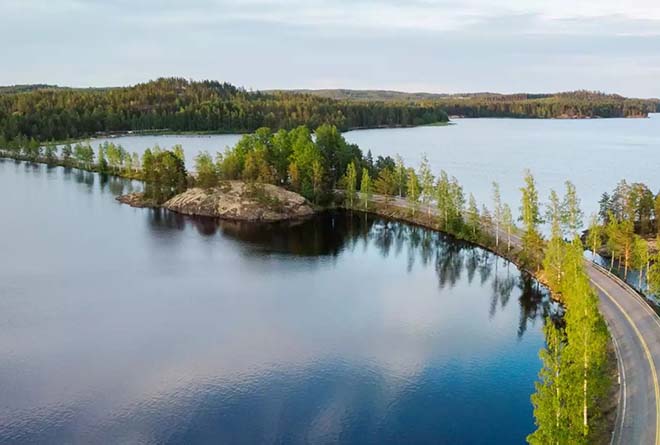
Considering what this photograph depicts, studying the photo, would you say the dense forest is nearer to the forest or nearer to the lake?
the lake

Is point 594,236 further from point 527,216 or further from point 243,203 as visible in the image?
point 243,203

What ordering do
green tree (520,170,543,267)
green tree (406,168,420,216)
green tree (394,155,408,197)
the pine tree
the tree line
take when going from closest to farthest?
the tree line < green tree (520,170,543,267) < the pine tree < green tree (406,168,420,216) < green tree (394,155,408,197)

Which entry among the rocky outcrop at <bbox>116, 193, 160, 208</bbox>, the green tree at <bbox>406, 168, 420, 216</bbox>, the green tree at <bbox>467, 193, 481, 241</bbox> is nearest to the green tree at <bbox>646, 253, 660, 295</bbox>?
the green tree at <bbox>467, 193, 481, 241</bbox>

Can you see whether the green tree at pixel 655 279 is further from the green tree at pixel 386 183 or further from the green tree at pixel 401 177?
the green tree at pixel 401 177

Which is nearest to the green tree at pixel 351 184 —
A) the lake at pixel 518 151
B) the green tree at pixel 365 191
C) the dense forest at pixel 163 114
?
the green tree at pixel 365 191

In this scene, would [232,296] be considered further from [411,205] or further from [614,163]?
[614,163]
